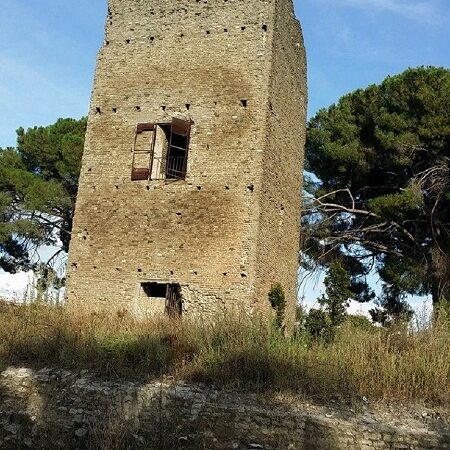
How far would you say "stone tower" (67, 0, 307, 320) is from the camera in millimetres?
11547

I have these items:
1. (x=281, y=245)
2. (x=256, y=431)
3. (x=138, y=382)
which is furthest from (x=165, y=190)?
(x=256, y=431)

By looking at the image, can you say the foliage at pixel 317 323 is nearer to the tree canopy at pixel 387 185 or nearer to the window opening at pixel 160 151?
the window opening at pixel 160 151

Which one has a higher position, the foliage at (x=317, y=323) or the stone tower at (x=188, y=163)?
the stone tower at (x=188, y=163)

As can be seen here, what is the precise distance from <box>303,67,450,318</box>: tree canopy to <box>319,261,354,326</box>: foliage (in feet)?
19.6

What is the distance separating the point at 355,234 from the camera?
17.2m

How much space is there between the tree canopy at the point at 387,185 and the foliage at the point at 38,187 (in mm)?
7618

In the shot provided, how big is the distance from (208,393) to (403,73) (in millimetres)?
12309

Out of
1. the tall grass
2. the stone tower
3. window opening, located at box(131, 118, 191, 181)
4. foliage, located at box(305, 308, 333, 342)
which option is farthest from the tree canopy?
the tall grass

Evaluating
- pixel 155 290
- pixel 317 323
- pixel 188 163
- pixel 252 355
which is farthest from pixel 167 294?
pixel 252 355

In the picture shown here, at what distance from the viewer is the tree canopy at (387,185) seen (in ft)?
51.5

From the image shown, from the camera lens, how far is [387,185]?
1703 centimetres

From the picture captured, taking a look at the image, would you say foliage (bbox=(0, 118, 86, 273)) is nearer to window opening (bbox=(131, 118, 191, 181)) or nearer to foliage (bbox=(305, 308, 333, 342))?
window opening (bbox=(131, 118, 191, 181))

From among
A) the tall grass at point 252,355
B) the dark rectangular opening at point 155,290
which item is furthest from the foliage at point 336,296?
the dark rectangular opening at point 155,290

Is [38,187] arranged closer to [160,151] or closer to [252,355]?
[160,151]
